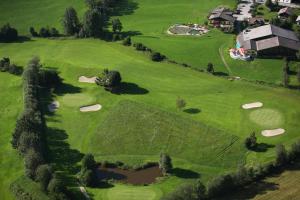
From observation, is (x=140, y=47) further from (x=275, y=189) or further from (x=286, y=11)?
(x=275, y=189)

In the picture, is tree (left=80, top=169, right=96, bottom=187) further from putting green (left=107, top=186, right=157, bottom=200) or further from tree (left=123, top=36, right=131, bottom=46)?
tree (left=123, top=36, right=131, bottom=46)

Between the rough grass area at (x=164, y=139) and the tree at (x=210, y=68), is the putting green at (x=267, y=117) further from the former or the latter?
the tree at (x=210, y=68)

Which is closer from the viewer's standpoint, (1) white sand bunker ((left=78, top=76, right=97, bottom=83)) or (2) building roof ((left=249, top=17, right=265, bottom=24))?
(1) white sand bunker ((left=78, top=76, right=97, bottom=83))

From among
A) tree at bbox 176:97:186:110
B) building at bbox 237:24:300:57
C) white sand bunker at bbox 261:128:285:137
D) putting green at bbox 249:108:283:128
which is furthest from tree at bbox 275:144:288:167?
building at bbox 237:24:300:57

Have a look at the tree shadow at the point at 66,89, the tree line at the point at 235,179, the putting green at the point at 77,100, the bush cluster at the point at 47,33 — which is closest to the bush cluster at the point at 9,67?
the tree shadow at the point at 66,89

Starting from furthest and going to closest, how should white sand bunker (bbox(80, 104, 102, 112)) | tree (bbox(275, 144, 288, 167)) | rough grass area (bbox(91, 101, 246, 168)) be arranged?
white sand bunker (bbox(80, 104, 102, 112)) → rough grass area (bbox(91, 101, 246, 168)) → tree (bbox(275, 144, 288, 167))

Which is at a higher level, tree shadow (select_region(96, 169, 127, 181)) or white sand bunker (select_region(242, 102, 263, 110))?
white sand bunker (select_region(242, 102, 263, 110))

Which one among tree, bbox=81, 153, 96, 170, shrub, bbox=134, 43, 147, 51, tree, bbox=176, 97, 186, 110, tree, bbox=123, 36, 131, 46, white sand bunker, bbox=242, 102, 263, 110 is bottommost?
tree, bbox=81, 153, 96, 170
